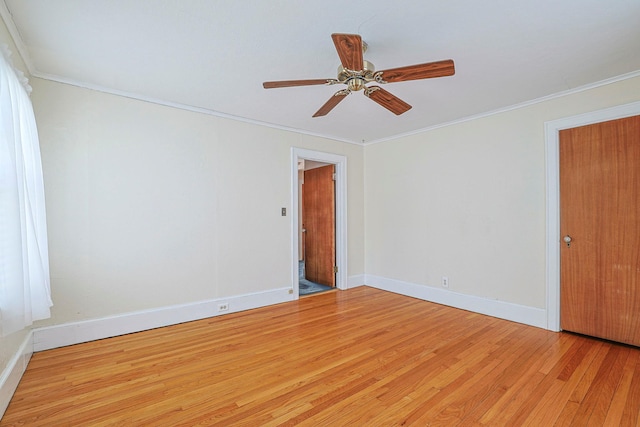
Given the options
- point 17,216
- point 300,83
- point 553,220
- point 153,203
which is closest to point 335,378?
point 300,83

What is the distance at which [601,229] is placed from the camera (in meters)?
2.78

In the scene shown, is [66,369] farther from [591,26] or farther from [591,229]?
Result: [591,229]

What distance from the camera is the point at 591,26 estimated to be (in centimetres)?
191

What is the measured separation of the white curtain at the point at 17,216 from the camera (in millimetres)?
1645

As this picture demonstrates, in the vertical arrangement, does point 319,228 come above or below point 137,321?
above

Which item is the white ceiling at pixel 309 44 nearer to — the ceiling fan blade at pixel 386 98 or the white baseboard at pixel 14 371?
the ceiling fan blade at pixel 386 98

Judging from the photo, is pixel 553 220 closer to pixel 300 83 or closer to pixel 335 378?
pixel 335 378

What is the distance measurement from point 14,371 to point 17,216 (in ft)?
3.75

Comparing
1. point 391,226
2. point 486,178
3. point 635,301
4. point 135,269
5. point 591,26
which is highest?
point 591,26

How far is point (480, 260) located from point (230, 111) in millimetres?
3532

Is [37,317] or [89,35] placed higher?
[89,35]

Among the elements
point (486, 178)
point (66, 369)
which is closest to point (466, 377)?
point (486, 178)

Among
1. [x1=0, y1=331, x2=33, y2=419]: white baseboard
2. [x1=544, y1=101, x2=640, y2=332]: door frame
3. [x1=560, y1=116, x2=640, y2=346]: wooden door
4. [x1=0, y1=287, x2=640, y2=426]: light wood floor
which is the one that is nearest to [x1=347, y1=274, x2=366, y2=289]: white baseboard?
[x1=0, y1=287, x2=640, y2=426]: light wood floor

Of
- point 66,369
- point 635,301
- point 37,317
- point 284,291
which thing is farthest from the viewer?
point 284,291
